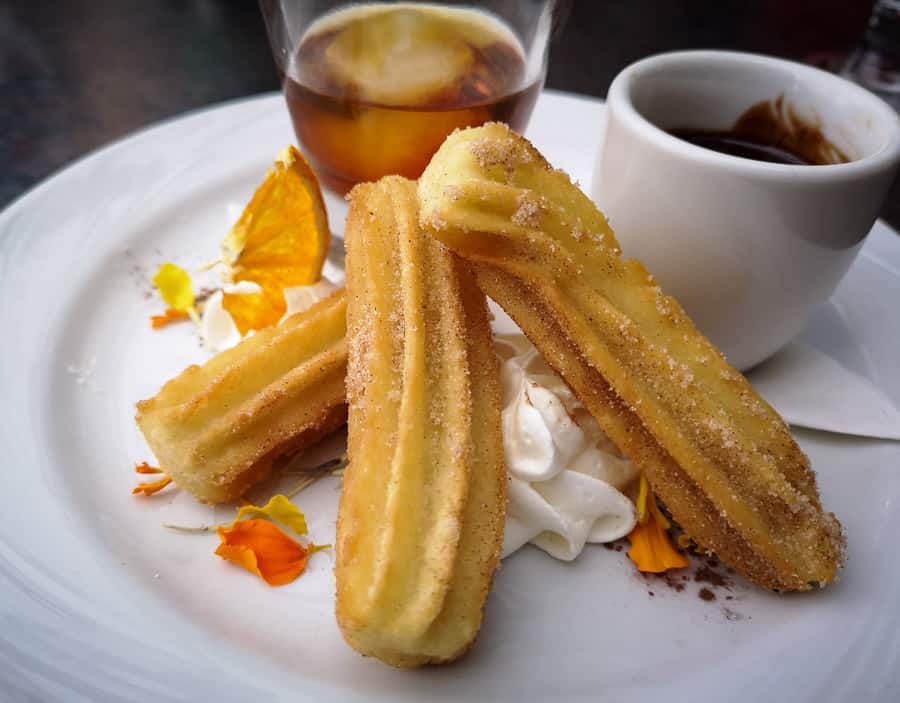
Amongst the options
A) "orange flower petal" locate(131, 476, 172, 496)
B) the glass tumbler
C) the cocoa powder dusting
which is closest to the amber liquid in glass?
the glass tumbler

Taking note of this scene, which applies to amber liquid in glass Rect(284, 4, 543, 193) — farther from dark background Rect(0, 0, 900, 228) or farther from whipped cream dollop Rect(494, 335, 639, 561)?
dark background Rect(0, 0, 900, 228)

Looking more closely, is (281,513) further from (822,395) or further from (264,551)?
(822,395)

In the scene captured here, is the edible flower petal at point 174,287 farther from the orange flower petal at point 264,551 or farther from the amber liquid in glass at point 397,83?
the orange flower petal at point 264,551

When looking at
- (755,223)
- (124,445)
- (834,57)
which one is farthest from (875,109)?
(834,57)

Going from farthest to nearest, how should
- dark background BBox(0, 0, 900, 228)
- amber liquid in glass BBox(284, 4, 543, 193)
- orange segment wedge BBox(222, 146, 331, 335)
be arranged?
dark background BBox(0, 0, 900, 228) < amber liquid in glass BBox(284, 4, 543, 193) < orange segment wedge BBox(222, 146, 331, 335)

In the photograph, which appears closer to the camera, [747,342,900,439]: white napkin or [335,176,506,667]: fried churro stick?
[335,176,506,667]: fried churro stick

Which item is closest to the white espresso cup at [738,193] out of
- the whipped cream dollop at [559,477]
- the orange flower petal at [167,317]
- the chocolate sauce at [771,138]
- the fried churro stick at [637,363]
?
the chocolate sauce at [771,138]

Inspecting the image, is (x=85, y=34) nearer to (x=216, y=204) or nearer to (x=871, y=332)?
(x=216, y=204)
